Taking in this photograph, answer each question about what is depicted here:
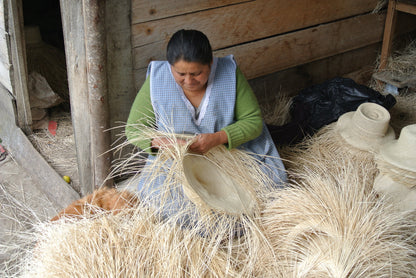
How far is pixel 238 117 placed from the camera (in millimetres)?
2070

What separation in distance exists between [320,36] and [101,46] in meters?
1.60

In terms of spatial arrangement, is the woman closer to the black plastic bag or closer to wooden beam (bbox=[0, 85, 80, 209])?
the black plastic bag

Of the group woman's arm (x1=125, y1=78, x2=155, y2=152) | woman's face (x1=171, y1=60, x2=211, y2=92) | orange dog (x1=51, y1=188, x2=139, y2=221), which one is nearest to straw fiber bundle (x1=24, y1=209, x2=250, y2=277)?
orange dog (x1=51, y1=188, x2=139, y2=221)

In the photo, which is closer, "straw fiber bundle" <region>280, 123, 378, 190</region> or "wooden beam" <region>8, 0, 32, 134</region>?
"straw fiber bundle" <region>280, 123, 378, 190</region>

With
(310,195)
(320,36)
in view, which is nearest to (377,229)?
(310,195)

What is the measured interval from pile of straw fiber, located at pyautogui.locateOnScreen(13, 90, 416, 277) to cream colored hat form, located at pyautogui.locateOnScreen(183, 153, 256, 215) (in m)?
0.04

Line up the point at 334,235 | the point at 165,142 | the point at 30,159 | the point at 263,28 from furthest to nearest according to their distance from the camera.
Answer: the point at 30,159 < the point at 263,28 < the point at 165,142 < the point at 334,235

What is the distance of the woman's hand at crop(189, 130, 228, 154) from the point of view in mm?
1885

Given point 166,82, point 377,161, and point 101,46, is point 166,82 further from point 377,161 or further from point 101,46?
point 377,161

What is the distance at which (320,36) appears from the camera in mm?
3053

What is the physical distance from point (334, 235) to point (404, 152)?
0.75 meters

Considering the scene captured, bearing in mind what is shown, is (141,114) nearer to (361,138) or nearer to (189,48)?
(189,48)

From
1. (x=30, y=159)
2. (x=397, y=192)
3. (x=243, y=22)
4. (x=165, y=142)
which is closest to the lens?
(x=165, y=142)

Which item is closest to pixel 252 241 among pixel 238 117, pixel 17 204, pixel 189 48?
pixel 238 117
